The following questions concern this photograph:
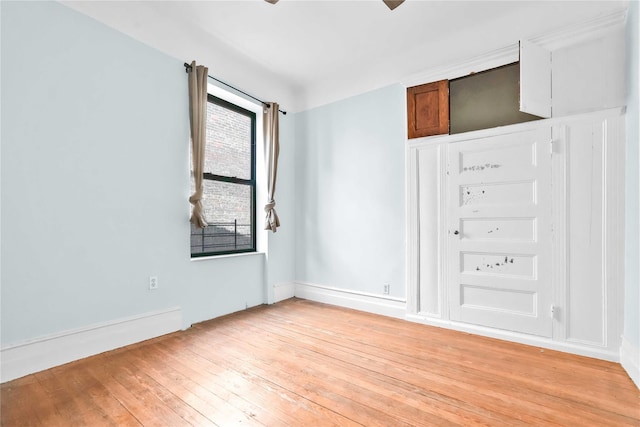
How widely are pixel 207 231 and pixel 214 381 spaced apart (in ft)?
6.00

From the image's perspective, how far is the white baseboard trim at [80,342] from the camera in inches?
82.5

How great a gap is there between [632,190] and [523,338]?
1.46 meters

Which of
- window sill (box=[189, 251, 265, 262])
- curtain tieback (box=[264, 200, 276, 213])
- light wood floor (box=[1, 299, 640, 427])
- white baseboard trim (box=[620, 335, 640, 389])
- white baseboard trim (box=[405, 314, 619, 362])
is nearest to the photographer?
light wood floor (box=[1, 299, 640, 427])

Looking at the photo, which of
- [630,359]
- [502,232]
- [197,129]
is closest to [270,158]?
[197,129]

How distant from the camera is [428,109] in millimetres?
3328

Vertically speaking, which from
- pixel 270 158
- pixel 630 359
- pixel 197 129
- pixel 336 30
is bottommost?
pixel 630 359

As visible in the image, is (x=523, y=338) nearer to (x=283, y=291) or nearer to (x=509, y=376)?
(x=509, y=376)

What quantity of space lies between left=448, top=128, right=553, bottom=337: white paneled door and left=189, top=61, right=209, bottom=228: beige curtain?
8.47ft

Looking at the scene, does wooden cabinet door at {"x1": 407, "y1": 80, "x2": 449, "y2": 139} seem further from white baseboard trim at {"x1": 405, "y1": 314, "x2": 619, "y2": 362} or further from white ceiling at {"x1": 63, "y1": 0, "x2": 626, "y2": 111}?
white baseboard trim at {"x1": 405, "y1": 314, "x2": 619, "y2": 362}

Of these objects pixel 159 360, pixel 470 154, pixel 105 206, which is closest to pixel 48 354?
pixel 159 360

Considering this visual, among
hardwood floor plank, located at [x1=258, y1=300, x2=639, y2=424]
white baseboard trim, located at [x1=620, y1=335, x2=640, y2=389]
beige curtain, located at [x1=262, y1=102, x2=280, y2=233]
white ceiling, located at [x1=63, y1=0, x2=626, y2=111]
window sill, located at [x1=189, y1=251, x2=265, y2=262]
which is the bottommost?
hardwood floor plank, located at [x1=258, y1=300, x2=639, y2=424]

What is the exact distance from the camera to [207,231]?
11.6 ft

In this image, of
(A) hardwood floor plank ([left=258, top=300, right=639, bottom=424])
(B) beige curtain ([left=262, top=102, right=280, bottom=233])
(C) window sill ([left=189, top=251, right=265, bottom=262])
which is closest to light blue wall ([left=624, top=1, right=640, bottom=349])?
(A) hardwood floor plank ([left=258, top=300, right=639, bottom=424])

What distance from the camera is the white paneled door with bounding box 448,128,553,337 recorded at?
2705 millimetres
